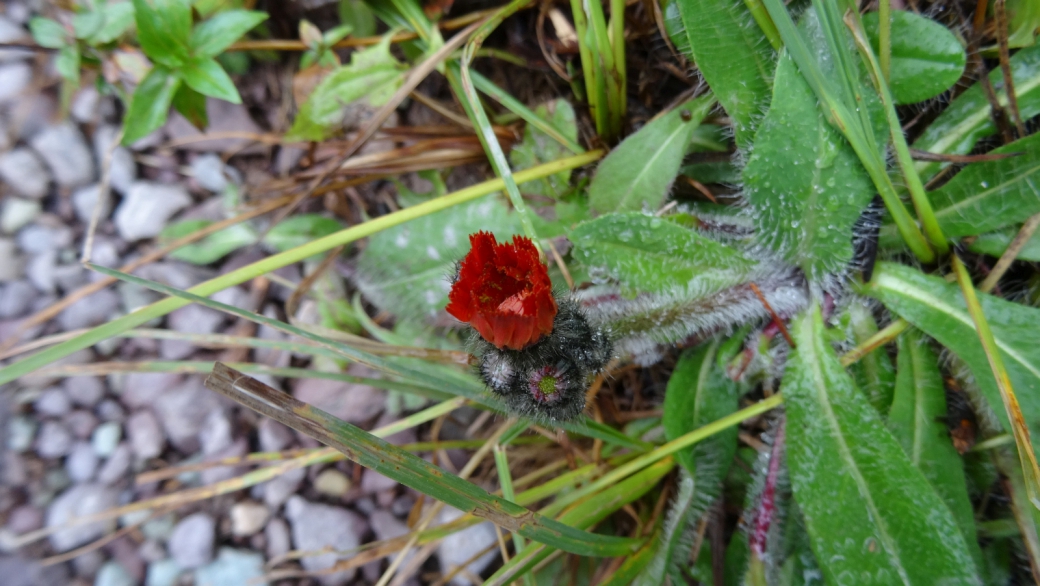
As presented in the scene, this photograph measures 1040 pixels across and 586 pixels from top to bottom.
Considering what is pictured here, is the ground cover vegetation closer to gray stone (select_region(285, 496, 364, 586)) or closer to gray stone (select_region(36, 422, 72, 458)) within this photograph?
gray stone (select_region(285, 496, 364, 586))

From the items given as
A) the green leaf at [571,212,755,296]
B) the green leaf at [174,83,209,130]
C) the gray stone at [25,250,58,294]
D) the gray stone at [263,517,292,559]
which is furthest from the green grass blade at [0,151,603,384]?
the gray stone at [25,250,58,294]

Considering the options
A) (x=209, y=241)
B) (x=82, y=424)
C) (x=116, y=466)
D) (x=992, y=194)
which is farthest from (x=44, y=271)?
(x=992, y=194)

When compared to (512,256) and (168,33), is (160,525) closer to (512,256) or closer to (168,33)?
(168,33)

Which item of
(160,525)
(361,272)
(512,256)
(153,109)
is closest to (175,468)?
(160,525)

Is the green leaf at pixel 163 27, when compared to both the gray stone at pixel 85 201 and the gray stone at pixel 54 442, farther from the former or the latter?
the gray stone at pixel 54 442

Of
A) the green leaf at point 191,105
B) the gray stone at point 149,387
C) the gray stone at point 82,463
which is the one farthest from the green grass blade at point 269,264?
the gray stone at point 82,463

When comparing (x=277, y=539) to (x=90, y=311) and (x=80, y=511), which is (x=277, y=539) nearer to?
(x=80, y=511)
